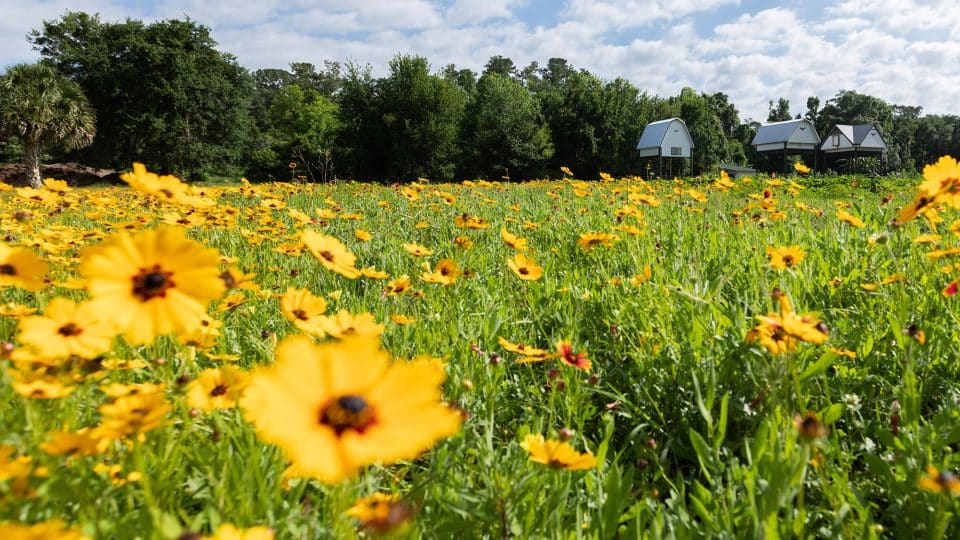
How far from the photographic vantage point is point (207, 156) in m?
27.0

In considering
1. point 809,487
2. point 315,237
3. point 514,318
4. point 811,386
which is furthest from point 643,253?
point 315,237

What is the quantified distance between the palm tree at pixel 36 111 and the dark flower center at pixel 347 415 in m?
22.2

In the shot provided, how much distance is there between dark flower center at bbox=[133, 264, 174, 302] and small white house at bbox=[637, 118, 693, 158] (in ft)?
99.8

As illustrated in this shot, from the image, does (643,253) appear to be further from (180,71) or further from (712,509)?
(180,71)

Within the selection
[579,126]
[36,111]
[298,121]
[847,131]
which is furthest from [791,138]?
[36,111]

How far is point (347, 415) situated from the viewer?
0.52 meters

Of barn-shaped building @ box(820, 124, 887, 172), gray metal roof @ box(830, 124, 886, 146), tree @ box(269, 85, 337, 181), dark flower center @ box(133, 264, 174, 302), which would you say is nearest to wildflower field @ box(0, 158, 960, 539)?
Answer: dark flower center @ box(133, 264, 174, 302)

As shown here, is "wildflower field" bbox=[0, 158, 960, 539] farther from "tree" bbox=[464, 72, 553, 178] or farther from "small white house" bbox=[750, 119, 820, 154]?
"small white house" bbox=[750, 119, 820, 154]

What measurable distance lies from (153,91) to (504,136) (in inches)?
665

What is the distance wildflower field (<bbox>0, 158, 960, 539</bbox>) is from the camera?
0.59m

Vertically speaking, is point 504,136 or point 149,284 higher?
point 504,136

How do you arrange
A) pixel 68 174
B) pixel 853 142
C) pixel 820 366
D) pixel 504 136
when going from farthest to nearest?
1. pixel 853 142
2. pixel 504 136
3. pixel 68 174
4. pixel 820 366

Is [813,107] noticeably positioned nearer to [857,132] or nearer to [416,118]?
[857,132]

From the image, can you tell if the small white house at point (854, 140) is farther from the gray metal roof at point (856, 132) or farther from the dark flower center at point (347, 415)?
the dark flower center at point (347, 415)
